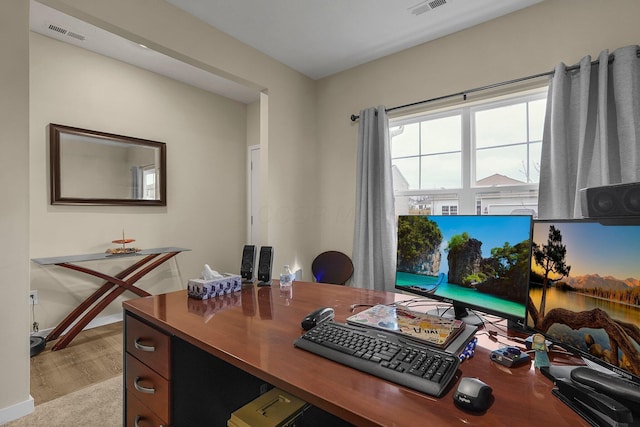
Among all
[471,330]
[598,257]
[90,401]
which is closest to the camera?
[598,257]

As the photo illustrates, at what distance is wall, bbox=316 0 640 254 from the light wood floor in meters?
2.13

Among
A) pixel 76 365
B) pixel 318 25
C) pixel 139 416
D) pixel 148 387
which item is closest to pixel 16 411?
pixel 76 365

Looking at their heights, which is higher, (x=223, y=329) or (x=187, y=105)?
(x=187, y=105)

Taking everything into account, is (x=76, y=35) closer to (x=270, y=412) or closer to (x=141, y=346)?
(x=141, y=346)

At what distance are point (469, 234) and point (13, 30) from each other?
255 centimetres

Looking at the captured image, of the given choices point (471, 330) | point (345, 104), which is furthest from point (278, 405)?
point (345, 104)

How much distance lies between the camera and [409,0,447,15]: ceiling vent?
224cm

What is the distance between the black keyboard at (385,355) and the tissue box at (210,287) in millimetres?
701

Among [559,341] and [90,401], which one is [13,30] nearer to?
[90,401]

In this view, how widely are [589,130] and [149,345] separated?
8.93 feet

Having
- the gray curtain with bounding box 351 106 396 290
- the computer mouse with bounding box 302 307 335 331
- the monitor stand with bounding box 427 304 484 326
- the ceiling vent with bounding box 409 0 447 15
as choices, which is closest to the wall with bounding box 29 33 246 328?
the gray curtain with bounding box 351 106 396 290

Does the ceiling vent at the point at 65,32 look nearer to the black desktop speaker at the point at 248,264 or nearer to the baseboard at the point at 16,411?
the black desktop speaker at the point at 248,264

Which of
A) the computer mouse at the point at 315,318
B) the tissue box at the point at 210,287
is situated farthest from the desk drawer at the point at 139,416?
the computer mouse at the point at 315,318

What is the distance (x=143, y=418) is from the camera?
132cm
